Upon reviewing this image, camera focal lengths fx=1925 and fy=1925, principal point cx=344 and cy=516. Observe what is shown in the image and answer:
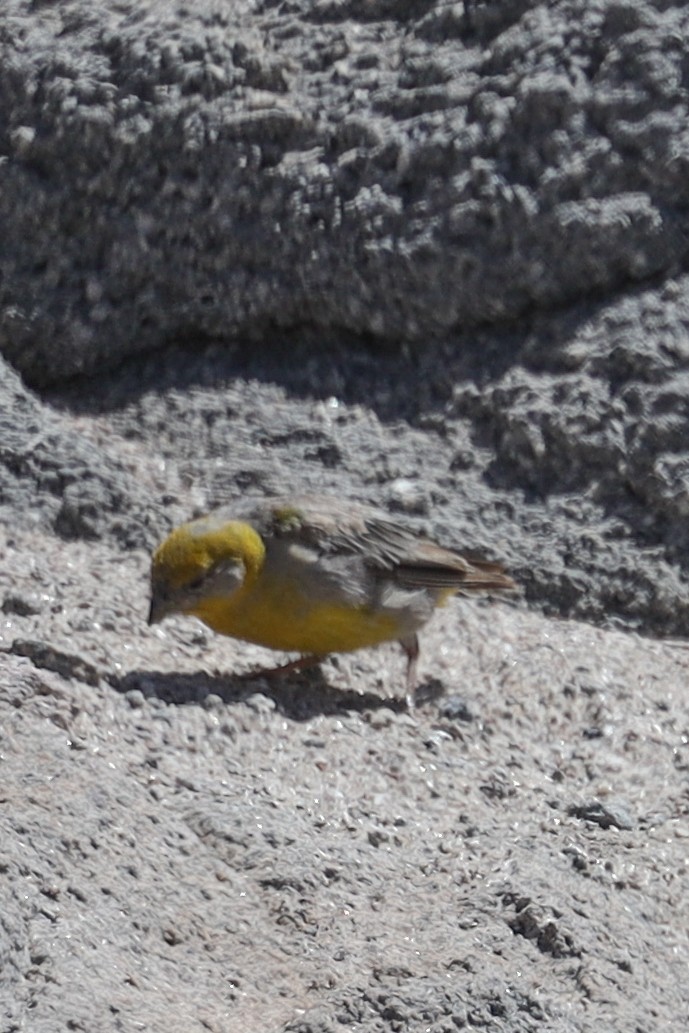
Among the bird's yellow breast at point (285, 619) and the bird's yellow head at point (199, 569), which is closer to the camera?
the bird's yellow head at point (199, 569)

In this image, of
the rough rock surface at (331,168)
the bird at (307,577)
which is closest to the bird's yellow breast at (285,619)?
the bird at (307,577)

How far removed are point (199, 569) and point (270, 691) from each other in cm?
45

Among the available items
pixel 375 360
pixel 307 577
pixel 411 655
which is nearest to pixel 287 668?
pixel 307 577

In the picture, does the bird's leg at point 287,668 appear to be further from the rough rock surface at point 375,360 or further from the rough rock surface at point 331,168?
the rough rock surface at point 331,168

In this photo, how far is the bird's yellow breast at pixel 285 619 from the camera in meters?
6.08

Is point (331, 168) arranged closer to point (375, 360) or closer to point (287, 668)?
point (375, 360)

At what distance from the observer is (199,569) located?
19.5 ft

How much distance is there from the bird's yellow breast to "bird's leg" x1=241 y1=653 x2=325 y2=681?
46 millimetres

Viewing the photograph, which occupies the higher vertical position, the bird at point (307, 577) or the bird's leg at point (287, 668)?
the bird at point (307, 577)

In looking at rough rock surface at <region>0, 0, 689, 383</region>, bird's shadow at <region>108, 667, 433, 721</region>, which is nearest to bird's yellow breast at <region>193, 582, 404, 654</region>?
bird's shadow at <region>108, 667, 433, 721</region>

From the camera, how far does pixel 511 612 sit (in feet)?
23.5

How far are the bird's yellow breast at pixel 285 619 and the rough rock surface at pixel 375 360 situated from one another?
0.15 m

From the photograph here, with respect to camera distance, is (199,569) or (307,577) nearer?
(199,569)

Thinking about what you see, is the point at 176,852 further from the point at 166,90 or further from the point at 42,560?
the point at 166,90
